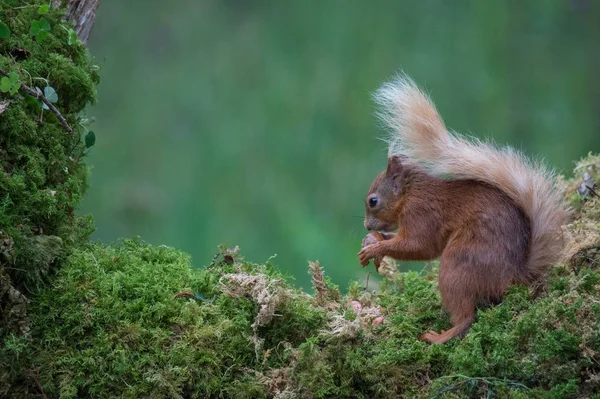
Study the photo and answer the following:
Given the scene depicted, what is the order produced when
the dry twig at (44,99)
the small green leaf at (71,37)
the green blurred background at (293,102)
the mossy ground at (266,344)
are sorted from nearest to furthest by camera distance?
the mossy ground at (266,344) → the dry twig at (44,99) → the small green leaf at (71,37) → the green blurred background at (293,102)

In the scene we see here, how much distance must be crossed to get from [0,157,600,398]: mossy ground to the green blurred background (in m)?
3.05

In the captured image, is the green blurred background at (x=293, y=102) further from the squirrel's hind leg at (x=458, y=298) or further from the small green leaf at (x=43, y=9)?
the small green leaf at (x=43, y=9)

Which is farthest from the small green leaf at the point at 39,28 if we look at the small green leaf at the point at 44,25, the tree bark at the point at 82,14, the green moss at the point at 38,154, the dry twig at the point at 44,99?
the tree bark at the point at 82,14

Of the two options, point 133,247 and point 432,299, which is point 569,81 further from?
point 133,247

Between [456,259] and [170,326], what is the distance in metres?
1.09

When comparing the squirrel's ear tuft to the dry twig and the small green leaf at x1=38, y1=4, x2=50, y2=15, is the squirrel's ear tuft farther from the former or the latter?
the small green leaf at x1=38, y1=4, x2=50, y2=15

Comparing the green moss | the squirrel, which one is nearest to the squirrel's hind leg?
the squirrel

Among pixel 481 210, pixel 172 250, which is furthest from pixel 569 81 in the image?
pixel 172 250

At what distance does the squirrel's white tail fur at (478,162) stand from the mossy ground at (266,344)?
0.41 feet

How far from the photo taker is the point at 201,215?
582cm

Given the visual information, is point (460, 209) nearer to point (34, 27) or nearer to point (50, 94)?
point (50, 94)

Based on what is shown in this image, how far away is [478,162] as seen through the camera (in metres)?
2.65

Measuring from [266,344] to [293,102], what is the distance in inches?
151

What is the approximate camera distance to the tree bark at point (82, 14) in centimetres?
281
